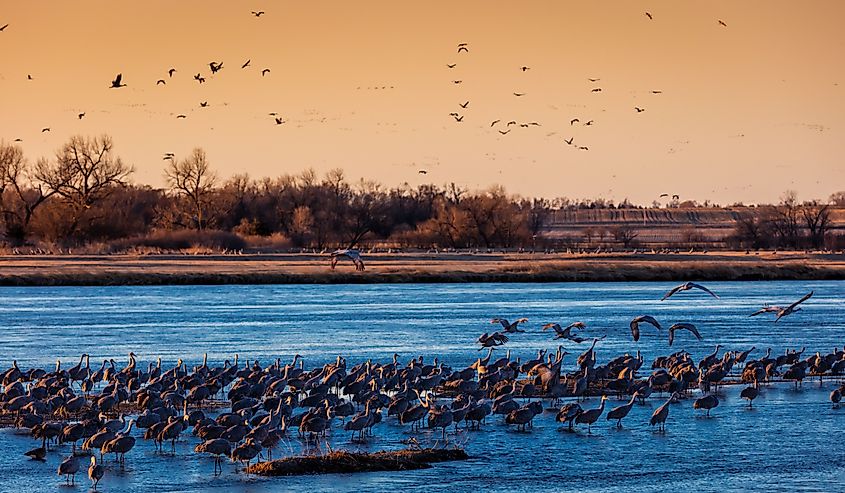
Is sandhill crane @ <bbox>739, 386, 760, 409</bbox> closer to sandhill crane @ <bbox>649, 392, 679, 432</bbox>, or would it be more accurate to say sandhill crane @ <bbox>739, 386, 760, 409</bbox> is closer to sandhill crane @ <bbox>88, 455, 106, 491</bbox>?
sandhill crane @ <bbox>649, 392, 679, 432</bbox>

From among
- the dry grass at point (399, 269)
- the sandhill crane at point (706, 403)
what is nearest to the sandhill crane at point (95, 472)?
the sandhill crane at point (706, 403)

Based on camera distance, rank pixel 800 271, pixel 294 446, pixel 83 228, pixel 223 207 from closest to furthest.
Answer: pixel 294 446
pixel 800 271
pixel 83 228
pixel 223 207

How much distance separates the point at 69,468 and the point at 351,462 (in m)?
3.33

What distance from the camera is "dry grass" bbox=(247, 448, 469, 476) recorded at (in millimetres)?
15891

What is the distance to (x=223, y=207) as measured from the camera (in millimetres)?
108812

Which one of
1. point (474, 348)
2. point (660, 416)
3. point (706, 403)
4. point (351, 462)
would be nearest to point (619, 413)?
point (660, 416)

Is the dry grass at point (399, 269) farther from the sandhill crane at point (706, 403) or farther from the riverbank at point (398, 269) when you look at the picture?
the sandhill crane at point (706, 403)

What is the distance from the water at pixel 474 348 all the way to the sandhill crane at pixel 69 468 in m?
0.15

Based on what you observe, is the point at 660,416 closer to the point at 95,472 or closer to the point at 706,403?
the point at 706,403

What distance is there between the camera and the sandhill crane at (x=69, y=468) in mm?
15195

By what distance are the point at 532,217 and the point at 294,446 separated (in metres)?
102

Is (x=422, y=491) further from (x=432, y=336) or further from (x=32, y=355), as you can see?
(x=432, y=336)

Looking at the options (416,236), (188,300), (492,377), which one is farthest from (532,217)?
(492,377)

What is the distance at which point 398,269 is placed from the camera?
65625mm
